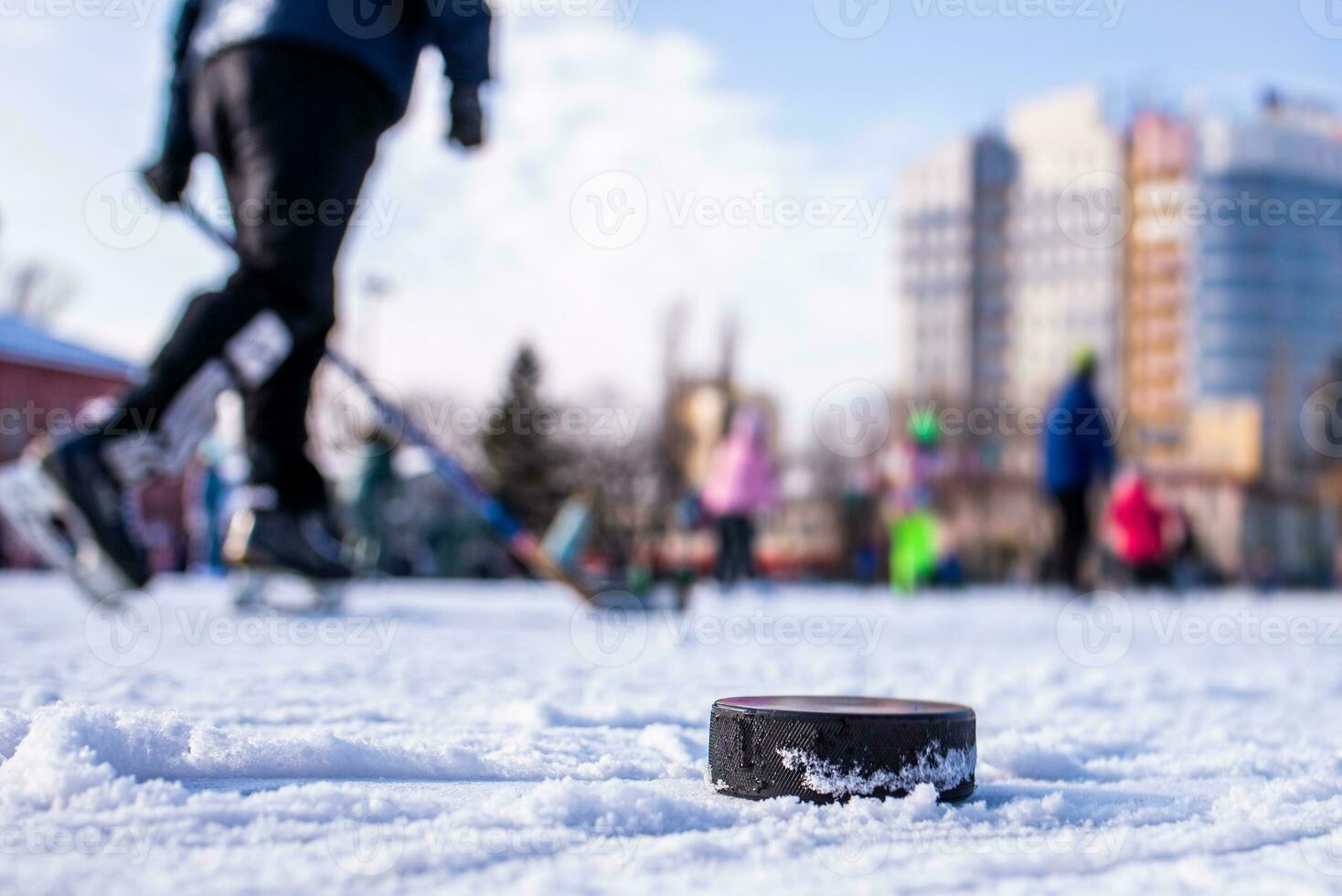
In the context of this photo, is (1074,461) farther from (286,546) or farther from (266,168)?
(266,168)

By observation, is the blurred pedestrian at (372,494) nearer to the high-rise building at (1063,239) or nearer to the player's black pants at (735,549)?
the player's black pants at (735,549)

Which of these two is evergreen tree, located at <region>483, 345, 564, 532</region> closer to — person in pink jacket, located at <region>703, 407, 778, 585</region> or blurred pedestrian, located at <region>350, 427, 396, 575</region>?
blurred pedestrian, located at <region>350, 427, 396, 575</region>

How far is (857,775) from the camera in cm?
130

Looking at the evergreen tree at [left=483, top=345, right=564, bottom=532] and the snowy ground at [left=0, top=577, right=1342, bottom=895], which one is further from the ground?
the snowy ground at [left=0, top=577, right=1342, bottom=895]

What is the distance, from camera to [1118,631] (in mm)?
5656

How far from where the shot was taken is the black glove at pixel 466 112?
3398mm

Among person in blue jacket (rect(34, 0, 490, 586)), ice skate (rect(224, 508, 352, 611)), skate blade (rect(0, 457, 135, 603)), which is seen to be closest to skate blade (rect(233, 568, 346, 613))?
ice skate (rect(224, 508, 352, 611))

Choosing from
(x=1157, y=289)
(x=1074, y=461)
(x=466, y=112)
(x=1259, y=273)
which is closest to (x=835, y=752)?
(x=466, y=112)

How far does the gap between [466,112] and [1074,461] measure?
5.39 metres

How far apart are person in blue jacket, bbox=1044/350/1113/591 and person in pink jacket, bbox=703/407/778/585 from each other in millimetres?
3227

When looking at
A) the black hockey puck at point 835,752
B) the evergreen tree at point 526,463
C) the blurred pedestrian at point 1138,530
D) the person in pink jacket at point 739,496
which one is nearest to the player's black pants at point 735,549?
the person in pink jacket at point 739,496

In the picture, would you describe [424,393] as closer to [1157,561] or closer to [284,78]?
[1157,561]

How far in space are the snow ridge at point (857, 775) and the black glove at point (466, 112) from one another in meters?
2.49

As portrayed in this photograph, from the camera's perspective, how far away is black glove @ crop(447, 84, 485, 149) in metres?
3.40
